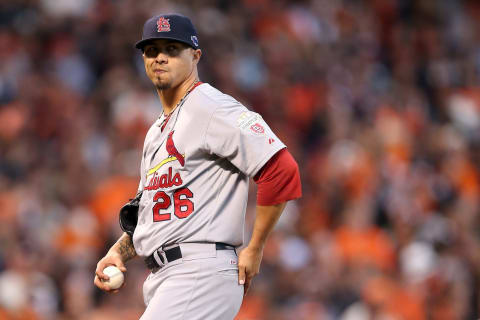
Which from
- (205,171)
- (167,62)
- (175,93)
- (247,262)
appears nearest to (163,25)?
(167,62)

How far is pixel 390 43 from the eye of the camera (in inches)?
421

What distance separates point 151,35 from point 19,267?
13.3ft

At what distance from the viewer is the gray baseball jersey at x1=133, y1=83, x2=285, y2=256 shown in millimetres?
3303

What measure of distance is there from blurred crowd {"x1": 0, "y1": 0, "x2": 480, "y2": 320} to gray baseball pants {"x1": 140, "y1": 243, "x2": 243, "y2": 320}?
3412 mm

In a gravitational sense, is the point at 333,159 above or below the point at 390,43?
below

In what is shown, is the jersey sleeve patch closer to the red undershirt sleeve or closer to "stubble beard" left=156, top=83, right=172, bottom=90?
the red undershirt sleeve

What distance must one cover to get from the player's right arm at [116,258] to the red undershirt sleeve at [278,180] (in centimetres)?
A: 76

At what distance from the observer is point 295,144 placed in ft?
28.6

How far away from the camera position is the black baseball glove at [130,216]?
12.1ft

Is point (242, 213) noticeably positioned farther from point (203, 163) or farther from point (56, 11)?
point (56, 11)

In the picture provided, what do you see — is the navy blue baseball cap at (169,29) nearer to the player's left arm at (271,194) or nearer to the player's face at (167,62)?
Answer: the player's face at (167,62)

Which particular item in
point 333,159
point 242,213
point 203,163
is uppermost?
point 203,163

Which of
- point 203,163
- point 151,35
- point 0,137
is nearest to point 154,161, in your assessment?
point 203,163

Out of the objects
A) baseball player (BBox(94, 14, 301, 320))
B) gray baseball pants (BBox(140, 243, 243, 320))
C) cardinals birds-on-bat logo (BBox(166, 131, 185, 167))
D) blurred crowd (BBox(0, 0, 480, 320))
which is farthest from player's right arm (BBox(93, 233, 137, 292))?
blurred crowd (BBox(0, 0, 480, 320))
